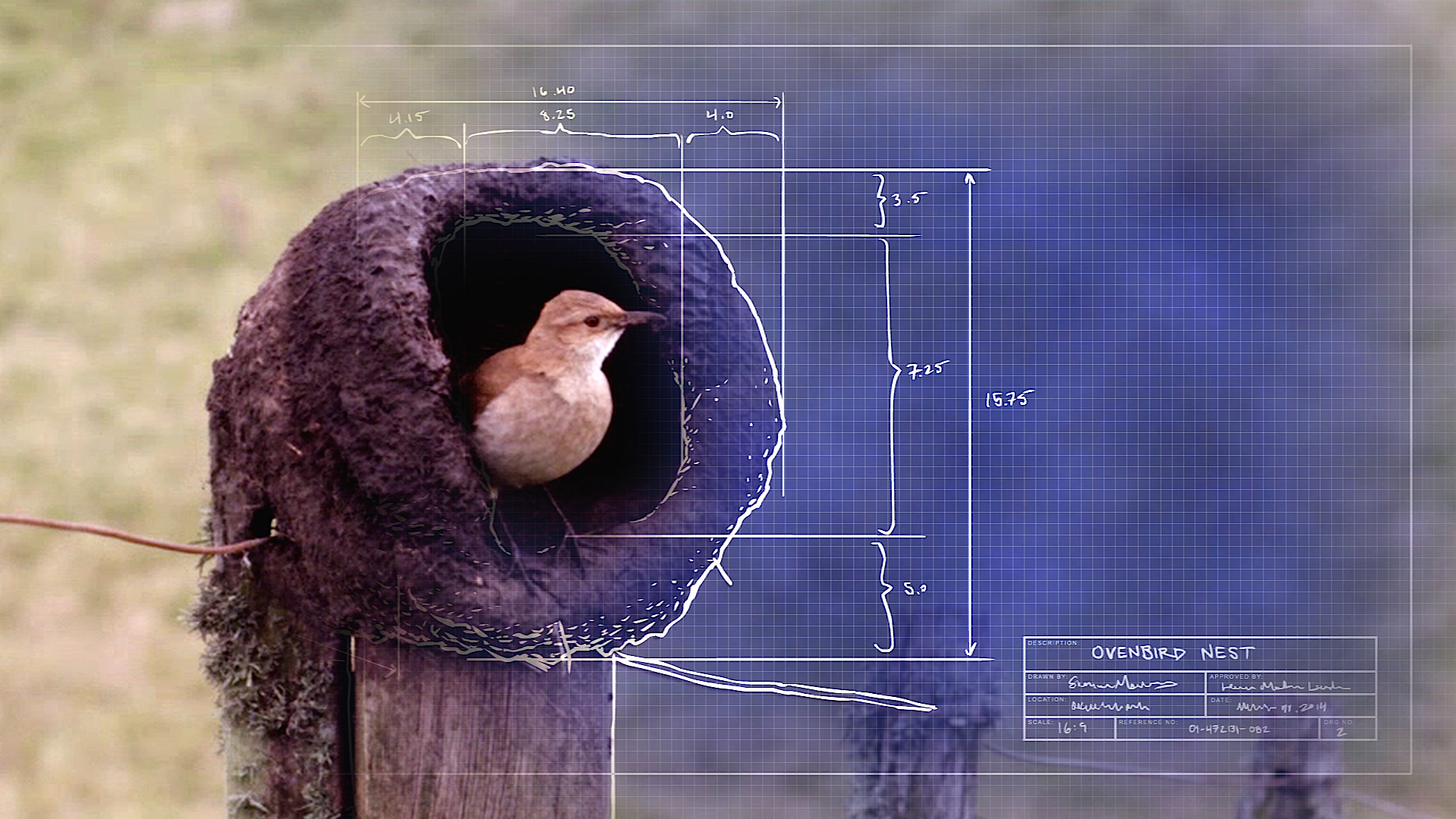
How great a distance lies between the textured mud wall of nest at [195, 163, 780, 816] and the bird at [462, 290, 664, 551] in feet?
0.36

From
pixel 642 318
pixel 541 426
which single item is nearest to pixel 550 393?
pixel 541 426

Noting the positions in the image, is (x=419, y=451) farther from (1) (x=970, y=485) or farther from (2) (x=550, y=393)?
(1) (x=970, y=485)

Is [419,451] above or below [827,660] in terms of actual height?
above

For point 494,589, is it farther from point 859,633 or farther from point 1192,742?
point 1192,742

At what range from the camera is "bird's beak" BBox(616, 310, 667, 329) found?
2582 mm

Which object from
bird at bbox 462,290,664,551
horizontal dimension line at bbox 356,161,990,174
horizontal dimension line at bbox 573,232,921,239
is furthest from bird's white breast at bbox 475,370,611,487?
horizontal dimension line at bbox 356,161,990,174

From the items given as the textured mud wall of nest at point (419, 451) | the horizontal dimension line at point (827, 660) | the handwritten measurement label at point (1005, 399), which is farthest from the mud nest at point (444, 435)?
the handwritten measurement label at point (1005, 399)

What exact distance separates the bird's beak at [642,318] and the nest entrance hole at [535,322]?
1.5 inches

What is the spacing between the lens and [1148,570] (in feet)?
8.22

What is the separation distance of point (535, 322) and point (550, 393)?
0.36 metres

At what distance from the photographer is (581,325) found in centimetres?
269

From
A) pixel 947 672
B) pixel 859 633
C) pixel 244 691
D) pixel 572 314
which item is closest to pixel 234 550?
pixel 244 691

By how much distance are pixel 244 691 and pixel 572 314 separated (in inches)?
43.1

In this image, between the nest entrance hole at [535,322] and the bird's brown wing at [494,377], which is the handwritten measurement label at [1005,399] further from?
the bird's brown wing at [494,377]
